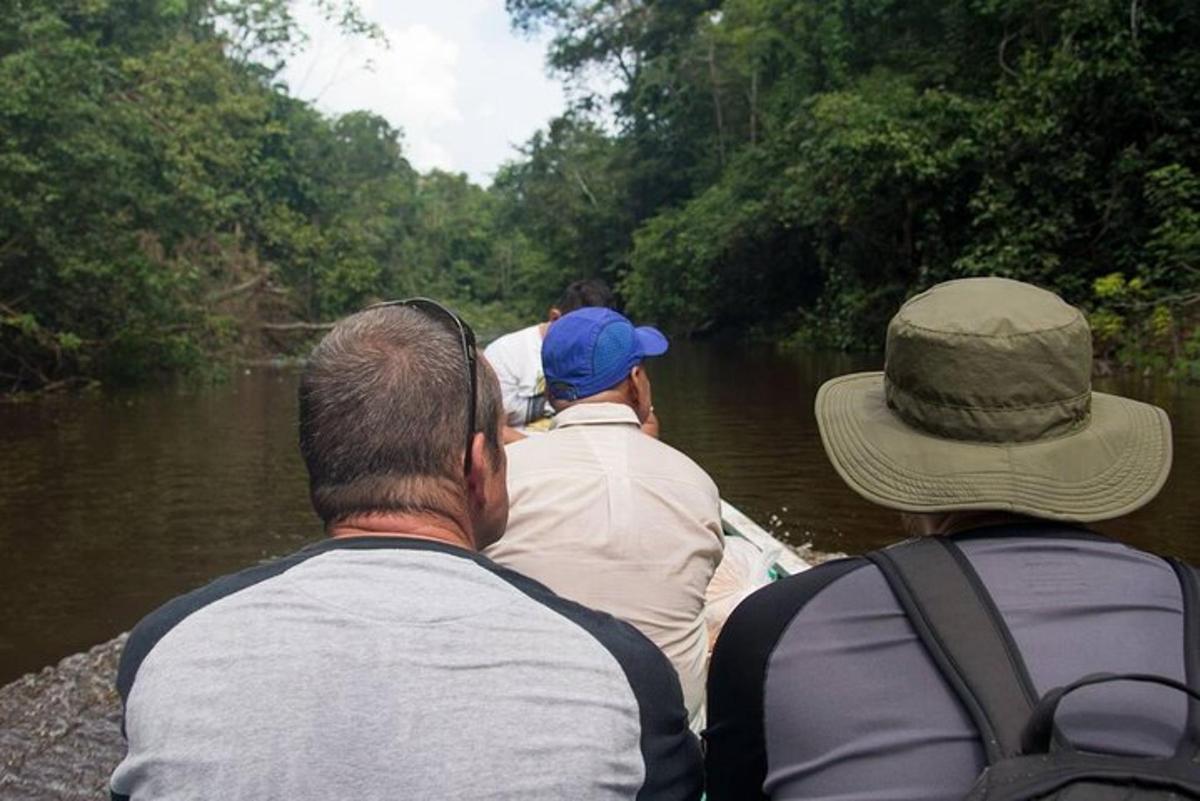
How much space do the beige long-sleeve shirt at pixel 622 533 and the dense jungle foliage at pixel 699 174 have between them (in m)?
10.5

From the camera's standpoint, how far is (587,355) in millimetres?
2885

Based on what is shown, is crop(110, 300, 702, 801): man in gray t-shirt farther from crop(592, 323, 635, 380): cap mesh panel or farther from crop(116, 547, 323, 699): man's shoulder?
crop(592, 323, 635, 380): cap mesh panel

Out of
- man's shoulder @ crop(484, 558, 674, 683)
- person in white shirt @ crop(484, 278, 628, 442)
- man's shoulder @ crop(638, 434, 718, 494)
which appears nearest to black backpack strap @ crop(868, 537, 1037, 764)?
man's shoulder @ crop(484, 558, 674, 683)

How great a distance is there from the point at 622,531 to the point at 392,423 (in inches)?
37.5

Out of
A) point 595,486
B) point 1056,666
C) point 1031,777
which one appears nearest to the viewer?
point 1031,777

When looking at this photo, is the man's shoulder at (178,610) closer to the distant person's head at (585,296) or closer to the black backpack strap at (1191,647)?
the black backpack strap at (1191,647)

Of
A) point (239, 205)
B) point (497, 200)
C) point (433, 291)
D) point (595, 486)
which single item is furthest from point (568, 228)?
point (595, 486)

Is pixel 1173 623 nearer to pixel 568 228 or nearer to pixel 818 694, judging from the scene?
pixel 818 694

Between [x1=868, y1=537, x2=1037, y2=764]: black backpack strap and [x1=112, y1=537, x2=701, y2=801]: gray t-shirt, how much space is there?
1.00ft

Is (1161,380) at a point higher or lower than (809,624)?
lower

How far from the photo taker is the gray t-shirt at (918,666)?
3.42ft

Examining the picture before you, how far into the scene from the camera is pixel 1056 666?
3.47 ft

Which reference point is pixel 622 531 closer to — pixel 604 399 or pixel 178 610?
pixel 604 399

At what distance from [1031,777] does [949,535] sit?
A: 0.37 metres
